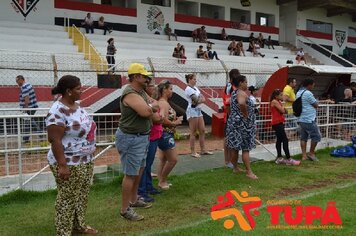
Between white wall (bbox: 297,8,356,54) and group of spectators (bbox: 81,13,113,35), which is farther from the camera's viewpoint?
white wall (bbox: 297,8,356,54)

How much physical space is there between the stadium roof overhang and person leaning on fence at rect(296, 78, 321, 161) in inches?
892

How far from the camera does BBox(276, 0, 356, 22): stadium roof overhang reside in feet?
95.6

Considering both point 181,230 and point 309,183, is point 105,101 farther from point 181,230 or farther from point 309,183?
point 181,230

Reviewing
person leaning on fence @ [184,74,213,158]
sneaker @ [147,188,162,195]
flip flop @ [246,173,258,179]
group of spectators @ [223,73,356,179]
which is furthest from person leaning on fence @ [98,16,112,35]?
sneaker @ [147,188,162,195]

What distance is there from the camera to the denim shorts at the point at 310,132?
837 centimetres

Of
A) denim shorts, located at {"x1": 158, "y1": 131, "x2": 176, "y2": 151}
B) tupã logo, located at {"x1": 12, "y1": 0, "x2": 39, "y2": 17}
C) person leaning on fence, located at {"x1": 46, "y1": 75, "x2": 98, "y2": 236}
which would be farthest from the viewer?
tupã logo, located at {"x1": 12, "y1": 0, "x2": 39, "y2": 17}

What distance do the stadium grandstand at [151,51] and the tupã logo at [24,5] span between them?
4cm

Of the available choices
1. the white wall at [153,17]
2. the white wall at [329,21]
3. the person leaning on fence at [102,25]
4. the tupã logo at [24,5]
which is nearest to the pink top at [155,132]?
the tupã logo at [24,5]

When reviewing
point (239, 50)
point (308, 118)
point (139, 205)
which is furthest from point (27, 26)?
point (139, 205)

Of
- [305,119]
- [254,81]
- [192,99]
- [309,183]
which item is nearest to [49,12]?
[254,81]

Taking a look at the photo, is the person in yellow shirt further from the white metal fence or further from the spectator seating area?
the spectator seating area

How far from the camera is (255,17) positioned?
29.5 meters

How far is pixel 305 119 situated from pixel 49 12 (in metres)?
15.2

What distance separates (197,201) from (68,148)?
2257 millimetres
